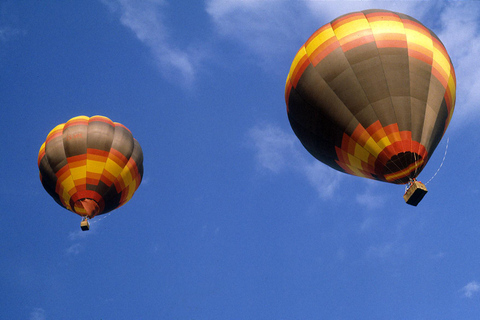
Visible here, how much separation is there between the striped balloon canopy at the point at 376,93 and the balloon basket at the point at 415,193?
467mm

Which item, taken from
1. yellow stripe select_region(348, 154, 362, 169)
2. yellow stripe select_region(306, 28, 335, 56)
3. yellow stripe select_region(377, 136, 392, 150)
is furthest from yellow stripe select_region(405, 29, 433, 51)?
yellow stripe select_region(348, 154, 362, 169)

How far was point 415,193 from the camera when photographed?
13.4 m

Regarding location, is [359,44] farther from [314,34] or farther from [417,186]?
[417,186]

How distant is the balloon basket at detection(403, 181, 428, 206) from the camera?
13.3 metres

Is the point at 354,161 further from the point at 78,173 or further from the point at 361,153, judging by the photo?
the point at 78,173

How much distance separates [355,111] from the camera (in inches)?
570

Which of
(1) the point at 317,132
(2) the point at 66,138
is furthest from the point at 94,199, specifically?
(1) the point at 317,132

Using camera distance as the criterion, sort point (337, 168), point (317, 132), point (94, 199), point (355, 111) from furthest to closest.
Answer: point (94, 199) → point (337, 168) → point (317, 132) → point (355, 111)

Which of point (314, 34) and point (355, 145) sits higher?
point (314, 34)

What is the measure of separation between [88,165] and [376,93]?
12.8m

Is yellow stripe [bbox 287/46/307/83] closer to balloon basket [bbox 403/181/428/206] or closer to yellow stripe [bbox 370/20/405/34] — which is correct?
yellow stripe [bbox 370/20/405/34]

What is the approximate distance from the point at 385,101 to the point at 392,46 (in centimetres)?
202

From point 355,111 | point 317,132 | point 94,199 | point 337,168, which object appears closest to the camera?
point 355,111

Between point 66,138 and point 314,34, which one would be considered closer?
point 314,34
